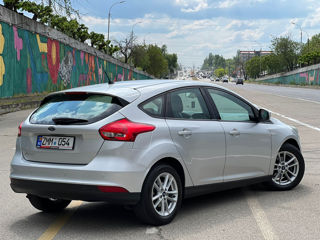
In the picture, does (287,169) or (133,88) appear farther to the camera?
(287,169)

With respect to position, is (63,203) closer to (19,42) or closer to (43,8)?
(19,42)

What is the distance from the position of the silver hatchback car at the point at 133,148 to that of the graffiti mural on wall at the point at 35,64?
46.5ft

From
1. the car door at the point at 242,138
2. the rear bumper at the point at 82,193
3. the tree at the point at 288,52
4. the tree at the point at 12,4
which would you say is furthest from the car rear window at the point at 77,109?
the tree at the point at 288,52

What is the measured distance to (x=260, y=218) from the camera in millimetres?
5715

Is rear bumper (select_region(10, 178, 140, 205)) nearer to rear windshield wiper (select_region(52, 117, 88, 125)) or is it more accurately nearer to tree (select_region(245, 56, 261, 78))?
rear windshield wiper (select_region(52, 117, 88, 125))

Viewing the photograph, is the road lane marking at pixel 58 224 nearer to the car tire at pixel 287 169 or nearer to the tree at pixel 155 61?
the car tire at pixel 287 169

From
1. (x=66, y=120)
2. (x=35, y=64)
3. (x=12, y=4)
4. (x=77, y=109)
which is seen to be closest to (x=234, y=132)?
(x=77, y=109)

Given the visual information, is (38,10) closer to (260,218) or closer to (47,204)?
(47,204)

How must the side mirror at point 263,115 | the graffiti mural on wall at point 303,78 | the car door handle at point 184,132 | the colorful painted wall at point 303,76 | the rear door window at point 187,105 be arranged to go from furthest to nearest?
1. the graffiti mural on wall at point 303,78
2. the colorful painted wall at point 303,76
3. the side mirror at point 263,115
4. the rear door window at point 187,105
5. the car door handle at point 184,132

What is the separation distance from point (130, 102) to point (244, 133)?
5.69 ft

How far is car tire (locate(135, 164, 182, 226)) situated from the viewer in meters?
5.20

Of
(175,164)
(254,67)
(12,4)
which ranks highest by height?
(12,4)

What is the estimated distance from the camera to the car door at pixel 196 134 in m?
5.68

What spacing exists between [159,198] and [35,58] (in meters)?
23.3
